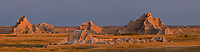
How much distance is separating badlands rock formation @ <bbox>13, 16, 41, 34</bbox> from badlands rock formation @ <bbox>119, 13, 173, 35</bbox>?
954 inches

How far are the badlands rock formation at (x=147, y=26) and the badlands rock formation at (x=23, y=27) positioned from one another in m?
24.2

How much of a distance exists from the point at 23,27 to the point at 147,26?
31.4 meters

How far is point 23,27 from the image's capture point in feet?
209

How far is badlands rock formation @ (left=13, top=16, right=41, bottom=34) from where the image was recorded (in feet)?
205

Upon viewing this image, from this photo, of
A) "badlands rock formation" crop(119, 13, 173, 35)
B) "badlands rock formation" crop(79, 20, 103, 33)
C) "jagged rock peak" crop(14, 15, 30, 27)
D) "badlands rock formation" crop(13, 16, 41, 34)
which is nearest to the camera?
"badlands rock formation" crop(119, 13, 173, 35)

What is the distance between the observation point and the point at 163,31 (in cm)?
5109

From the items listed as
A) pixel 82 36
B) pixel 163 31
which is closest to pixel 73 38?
pixel 82 36

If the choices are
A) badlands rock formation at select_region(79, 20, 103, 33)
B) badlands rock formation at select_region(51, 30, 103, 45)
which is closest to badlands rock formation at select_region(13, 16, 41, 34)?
badlands rock formation at select_region(79, 20, 103, 33)

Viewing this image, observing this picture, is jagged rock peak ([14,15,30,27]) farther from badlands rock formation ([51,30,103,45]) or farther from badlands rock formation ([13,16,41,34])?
badlands rock formation ([51,30,103,45])

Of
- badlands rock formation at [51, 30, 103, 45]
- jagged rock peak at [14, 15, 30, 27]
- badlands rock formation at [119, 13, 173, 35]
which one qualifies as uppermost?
jagged rock peak at [14, 15, 30, 27]

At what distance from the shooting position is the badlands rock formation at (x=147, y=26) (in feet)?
171

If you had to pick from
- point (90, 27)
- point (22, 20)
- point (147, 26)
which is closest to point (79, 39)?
point (147, 26)

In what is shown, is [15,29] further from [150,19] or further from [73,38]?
[73,38]

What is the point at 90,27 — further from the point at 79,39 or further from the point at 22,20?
the point at 79,39
